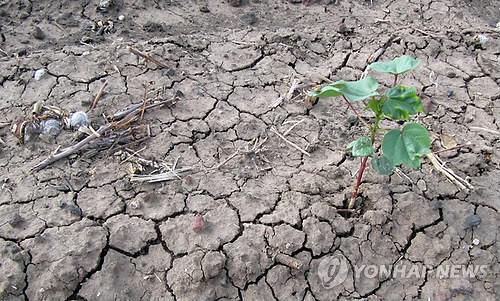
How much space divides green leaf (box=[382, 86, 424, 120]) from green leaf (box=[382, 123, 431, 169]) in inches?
3.1

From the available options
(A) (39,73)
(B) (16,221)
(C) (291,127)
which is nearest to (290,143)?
(C) (291,127)

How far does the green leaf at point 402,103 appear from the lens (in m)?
2.19

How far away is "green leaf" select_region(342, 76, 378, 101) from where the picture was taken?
7.14ft

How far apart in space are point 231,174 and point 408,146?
966 millimetres

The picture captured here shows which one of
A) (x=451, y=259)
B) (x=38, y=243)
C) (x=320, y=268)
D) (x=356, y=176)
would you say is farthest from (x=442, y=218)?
(x=38, y=243)

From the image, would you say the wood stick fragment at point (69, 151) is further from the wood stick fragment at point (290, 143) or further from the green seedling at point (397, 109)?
the green seedling at point (397, 109)

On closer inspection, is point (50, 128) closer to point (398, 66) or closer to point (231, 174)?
point (231, 174)

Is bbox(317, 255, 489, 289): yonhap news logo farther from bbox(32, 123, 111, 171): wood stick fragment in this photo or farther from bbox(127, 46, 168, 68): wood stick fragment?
bbox(127, 46, 168, 68): wood stick fragment

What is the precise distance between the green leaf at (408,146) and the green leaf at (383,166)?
127 millimetres

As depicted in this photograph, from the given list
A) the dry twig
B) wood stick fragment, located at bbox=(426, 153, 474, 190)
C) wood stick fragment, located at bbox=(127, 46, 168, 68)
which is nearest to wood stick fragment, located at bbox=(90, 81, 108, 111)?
the dry twig

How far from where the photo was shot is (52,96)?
3.25 metres

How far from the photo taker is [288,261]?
246 cm

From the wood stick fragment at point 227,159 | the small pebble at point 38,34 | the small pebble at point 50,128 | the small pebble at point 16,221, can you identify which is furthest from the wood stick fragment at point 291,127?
the small pebble at point 38,34

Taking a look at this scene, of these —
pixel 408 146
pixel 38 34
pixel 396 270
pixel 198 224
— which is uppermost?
pixel 408 146
